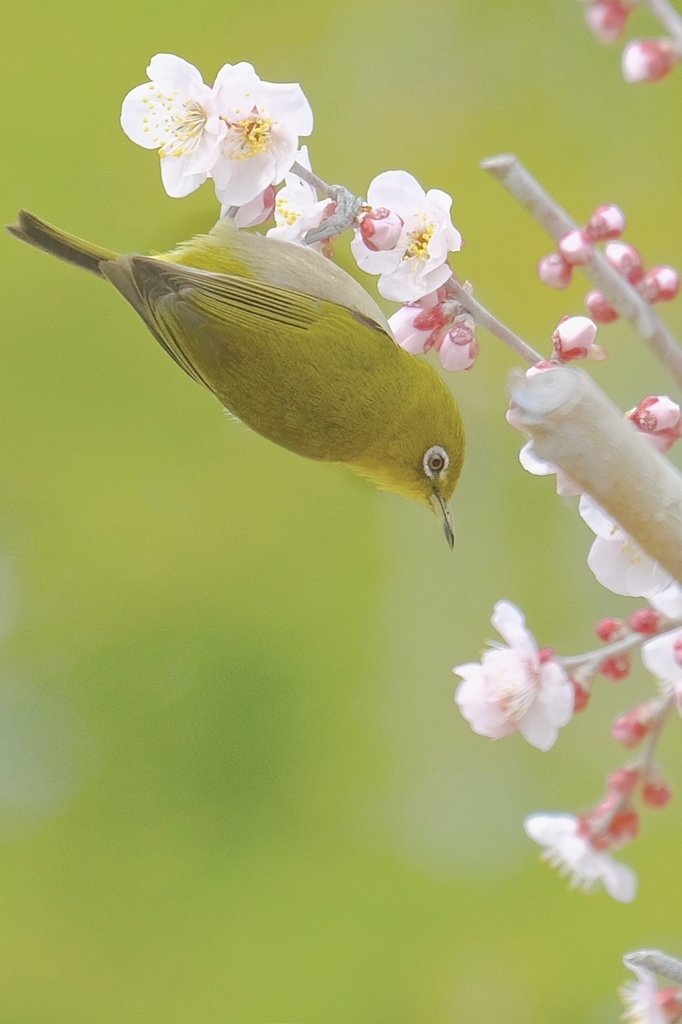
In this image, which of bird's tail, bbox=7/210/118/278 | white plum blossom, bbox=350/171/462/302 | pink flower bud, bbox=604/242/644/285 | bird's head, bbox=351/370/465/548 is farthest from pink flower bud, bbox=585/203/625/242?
bird's tail, bbox=7/210/118/278

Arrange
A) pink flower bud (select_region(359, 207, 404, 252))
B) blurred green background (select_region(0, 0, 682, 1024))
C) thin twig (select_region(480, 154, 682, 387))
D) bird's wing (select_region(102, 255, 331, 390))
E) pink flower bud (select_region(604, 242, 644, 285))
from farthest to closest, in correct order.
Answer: blurred green background (select_region(0, 0, 682, 1024))
bird's wing (select_region(102, 255, 331, 390))
pink flower bud (select_region(359, 207, 404, 252))
pink flower bud (select_region(604, 242, 644, 285))
thin twig (select_region(480, 154, 682, 387))

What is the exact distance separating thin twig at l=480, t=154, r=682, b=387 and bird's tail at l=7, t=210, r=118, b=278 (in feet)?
1.96

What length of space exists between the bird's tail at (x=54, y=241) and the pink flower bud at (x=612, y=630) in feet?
1.99

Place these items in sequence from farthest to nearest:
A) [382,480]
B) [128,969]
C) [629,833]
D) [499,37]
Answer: [499,37]
[128,969]
[382,480]
[629,833]

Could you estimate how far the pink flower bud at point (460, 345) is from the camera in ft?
2.22

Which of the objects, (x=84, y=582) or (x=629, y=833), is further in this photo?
(x=84, y=582)

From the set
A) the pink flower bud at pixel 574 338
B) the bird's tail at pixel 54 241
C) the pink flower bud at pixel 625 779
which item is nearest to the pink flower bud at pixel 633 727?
the pink flower bud at pixel 625 779

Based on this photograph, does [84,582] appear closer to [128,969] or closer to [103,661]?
[103,661]

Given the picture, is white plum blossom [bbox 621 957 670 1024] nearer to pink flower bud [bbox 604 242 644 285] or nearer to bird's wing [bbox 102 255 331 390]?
pink flower bud [bbox 604 242 644 285]

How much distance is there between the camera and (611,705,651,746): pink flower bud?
0.68 meters

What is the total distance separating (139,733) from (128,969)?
421mm

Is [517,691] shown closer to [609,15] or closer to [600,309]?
[600,309]

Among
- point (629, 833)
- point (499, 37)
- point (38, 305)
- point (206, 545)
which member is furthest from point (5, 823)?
point (499, 37)

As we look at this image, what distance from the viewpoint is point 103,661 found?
6.41 feet
